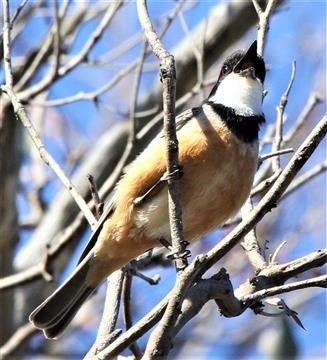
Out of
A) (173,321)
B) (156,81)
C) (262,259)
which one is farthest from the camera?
(156,81)

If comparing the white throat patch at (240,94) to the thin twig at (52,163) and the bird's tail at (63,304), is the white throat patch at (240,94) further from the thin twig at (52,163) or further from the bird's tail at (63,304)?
the bird's tail at (63,304)

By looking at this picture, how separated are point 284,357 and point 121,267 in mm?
1080

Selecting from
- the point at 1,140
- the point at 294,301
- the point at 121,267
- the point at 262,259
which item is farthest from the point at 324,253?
the point at 294,301

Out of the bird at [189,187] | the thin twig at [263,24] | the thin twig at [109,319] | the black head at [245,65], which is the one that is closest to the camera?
the thin twig at [109,319]

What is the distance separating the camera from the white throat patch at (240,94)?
163 inches

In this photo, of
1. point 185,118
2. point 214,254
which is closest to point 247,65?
point 185,118

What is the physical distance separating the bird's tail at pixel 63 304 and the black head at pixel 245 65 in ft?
4.00

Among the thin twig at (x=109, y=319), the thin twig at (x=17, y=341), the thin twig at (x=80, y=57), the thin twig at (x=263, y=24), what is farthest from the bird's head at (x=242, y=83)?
the thin twig at (x=17, y=341)

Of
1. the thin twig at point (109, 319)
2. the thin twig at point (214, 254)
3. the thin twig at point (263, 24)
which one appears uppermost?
the thin twig at point (263, 24)

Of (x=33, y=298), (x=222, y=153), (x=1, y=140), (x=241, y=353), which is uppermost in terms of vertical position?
(x=1, y=140)

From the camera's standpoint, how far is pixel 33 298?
5.92 m

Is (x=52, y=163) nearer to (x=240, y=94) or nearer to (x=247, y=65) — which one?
(x=240, y=94)

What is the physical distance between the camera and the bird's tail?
13.5 ft

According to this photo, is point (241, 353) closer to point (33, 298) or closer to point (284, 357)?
point (33, 298)
